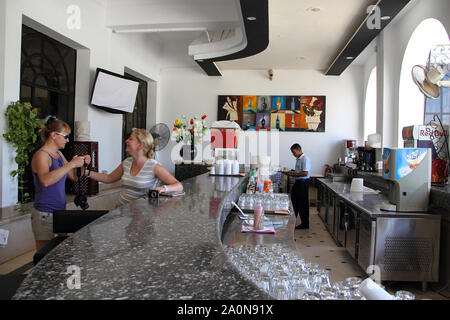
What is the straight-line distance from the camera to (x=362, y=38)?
6434 mm

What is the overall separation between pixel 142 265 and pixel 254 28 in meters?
5.43

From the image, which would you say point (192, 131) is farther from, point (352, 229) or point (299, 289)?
point (299, 289)

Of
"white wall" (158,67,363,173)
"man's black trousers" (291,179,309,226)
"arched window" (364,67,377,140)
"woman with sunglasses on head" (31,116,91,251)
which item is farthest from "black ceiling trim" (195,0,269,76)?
"arched window" (364,67,377,140)

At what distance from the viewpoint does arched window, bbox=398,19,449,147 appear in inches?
226

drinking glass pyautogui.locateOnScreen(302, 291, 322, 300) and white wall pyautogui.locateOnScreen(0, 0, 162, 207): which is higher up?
white wall pyautogui.locateOnScreen(0, 0, 162, 207)

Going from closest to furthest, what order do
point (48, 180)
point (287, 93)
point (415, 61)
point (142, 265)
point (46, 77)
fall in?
point (142, 265) → point (48, 180) → point (46, 77) → point (415, 61) → point (287, 93)

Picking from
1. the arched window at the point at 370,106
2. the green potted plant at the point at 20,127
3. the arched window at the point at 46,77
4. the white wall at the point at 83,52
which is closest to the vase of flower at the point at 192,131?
the white wall at the point at 83,52

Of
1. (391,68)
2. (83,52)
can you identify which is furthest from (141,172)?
(391,68)

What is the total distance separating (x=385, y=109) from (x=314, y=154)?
129 inches

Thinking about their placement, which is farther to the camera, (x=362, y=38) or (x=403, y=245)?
(x=362, y=38)

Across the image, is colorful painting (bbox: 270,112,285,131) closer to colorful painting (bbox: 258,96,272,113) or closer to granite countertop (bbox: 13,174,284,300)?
colorful painting (bbox: 258,96,272,113)

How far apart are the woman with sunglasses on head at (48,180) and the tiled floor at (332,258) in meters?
1.83

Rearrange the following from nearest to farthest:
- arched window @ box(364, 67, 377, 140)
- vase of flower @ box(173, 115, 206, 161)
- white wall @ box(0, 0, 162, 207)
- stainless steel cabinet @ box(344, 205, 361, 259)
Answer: stainless steel cabinet @ box(344, 205, 361, 259)
white wall @ box(0, 0, 162, 207)
vase of flower @ box(173, 115, 206, 161)
arched window @ box(364, 67, 377, 140)

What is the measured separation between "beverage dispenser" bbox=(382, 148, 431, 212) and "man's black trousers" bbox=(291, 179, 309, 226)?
274 cm
